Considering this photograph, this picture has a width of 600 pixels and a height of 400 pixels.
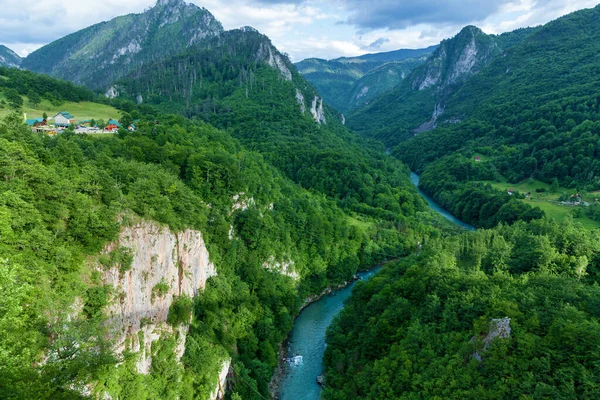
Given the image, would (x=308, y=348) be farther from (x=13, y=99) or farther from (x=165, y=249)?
(x=13, y=99)

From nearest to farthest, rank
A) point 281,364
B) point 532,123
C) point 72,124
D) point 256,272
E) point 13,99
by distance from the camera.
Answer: point 281,364 → point 256,272 → point 72,124 → point 13,99 → point 532,123

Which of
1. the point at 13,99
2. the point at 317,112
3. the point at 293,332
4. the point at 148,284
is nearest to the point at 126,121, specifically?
the point at 13,99

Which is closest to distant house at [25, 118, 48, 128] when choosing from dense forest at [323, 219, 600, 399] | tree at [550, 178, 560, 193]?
dense forest at [323, 219, 600, 399]

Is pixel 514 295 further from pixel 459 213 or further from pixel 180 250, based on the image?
pixel 459 213

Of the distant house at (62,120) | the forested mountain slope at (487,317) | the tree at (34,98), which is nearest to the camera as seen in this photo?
the forested mountain slope at (487,317)

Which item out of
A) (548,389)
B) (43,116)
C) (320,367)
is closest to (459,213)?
(320,367)

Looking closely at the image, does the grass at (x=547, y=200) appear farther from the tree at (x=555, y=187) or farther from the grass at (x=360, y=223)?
the grass at (x=360, y=223)

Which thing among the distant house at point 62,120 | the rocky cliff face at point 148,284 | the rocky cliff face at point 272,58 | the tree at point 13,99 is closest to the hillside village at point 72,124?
the distant house at point 62,120
